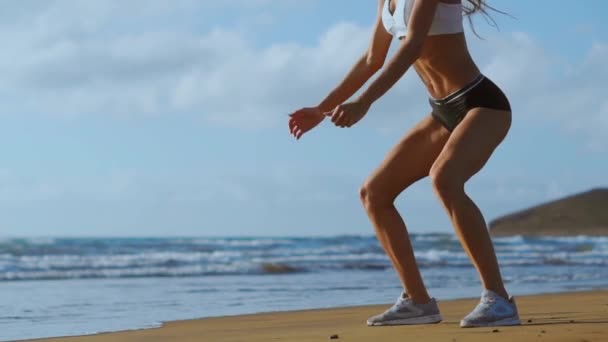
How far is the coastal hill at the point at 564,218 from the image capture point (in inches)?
1481

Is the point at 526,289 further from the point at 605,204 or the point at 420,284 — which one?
the point at 605,204

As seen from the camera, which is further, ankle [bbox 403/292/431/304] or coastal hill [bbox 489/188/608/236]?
coastal hill [bbox 489/188/608/236]

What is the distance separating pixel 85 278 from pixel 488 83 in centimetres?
1004

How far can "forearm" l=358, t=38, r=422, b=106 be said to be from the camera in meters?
4.42

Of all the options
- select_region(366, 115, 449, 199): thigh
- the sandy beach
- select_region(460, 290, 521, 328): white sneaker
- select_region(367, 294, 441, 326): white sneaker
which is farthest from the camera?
select_region(367, 294, 441, 326): white sneaker

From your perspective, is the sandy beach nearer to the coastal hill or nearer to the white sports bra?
the white sports bra

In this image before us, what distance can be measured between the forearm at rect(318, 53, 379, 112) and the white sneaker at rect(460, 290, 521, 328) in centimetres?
110

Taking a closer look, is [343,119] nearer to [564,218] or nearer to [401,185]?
[401,185]

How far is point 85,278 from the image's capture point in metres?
13.9

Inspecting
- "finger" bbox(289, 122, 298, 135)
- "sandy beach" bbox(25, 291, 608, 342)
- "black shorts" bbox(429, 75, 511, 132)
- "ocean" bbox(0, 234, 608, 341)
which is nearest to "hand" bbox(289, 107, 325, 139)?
"finger" bbox(289, 122, 298, 135)

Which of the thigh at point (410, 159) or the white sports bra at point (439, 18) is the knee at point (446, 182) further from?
the white sports bra at point (439, 18)

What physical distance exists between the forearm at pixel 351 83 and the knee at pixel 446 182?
28.1 inches

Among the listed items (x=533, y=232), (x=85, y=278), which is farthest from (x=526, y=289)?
(x=533, y=232)

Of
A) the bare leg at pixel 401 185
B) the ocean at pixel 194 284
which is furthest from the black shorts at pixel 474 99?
the ocean at pixel 194 284
